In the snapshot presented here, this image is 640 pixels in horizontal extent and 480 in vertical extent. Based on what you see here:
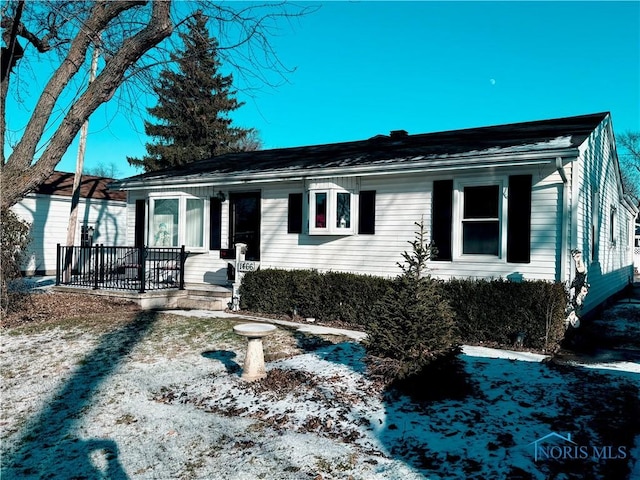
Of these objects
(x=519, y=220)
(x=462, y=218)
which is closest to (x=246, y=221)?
(x=462, y=218)

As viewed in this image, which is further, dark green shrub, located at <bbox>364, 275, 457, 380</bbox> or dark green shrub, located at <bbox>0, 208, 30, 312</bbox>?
dark green shrub, located at <bbox>0, 208, 30, 312</bbox>

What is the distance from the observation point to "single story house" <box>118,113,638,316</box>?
7.93 m

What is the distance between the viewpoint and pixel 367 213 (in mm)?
9859

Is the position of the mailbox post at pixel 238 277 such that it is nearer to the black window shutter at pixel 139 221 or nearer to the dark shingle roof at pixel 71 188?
the black window shutter at pixel 139 221

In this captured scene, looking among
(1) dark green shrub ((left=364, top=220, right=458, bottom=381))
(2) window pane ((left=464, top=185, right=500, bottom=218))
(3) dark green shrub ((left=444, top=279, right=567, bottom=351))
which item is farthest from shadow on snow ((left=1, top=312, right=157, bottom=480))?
(2) window pane ((left=464, top=185, right=500, bottom=218))

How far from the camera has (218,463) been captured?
11.6 feet

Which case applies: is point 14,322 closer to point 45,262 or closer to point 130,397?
point 130,397

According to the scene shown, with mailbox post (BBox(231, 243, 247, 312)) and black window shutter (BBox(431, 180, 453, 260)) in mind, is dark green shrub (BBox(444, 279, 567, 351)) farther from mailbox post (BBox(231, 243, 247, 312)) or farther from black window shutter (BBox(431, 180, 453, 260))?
mailbox post (BBox(231, 243, 247, 312))

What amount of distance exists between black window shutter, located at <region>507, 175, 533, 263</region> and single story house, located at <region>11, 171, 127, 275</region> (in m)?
14.7

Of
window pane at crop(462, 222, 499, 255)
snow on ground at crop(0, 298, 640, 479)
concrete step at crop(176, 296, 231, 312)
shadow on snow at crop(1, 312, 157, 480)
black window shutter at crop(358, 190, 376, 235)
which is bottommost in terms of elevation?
shadow on snow at crop(1, 312, 157, 480)

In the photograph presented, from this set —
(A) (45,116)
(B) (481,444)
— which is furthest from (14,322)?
(B) (481,444)

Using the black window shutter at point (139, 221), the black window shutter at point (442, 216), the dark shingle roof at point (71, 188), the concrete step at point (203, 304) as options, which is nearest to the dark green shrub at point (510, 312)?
the black window shutter at point (442, 216)

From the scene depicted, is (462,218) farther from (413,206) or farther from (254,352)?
(254,352)

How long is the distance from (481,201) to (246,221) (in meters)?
5.56
